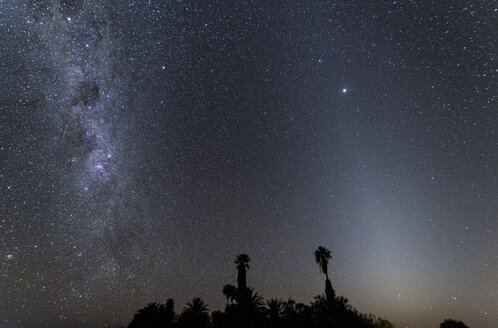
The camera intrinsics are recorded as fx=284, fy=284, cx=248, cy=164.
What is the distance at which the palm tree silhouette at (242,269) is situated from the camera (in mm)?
40406

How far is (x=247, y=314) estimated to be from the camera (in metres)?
33.9

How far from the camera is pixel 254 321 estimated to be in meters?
33.7

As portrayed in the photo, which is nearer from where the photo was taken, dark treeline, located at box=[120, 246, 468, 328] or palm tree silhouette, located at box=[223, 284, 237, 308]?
dark treeline, located at box=[120, 246, 468, 328]

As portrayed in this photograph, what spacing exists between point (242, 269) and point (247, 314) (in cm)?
1011

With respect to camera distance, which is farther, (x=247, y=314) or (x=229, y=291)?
(x=229, y=291)

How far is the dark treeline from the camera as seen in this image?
1375 inches

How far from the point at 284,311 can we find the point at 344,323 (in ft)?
49.6

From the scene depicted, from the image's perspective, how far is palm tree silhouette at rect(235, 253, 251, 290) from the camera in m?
40.4

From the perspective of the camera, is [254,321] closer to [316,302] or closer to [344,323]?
[344,323]

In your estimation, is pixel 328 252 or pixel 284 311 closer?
pixel 284 311

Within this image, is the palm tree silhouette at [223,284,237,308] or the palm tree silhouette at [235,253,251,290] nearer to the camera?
the palm tree silhouette at [235,253,251,290]

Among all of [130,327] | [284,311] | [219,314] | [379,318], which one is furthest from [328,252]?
[379,318]

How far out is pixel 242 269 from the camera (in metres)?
43.8

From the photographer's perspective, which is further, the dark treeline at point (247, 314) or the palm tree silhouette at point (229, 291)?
the palm tree silhouette at point (229, 291)
